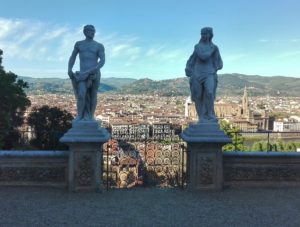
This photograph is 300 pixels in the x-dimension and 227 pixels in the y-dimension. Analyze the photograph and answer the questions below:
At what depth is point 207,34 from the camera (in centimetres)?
714

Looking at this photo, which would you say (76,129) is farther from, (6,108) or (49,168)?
(6,108)

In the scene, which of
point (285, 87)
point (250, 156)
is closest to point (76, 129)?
point (250, 156)

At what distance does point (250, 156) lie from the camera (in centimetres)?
749

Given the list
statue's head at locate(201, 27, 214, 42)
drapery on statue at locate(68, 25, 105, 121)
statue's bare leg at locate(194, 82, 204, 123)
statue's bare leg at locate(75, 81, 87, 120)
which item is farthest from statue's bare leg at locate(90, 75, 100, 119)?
statue's head at locate(201, 27, 214, 42)

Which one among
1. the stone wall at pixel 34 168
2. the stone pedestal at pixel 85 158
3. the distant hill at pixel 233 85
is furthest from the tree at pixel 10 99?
the distant hill at pixel 233 85

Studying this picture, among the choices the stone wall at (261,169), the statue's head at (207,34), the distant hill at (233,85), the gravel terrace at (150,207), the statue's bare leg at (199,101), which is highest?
the distant hill at (233,85)

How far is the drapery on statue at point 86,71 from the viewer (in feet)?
22.9

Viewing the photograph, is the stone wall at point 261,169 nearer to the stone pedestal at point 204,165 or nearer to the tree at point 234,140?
the stone pedestal at point 204,165

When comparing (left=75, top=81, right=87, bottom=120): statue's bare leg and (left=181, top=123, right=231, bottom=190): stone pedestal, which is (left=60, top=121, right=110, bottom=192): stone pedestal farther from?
(left=181, top=123, right=231, bottom=190): stone pedestal

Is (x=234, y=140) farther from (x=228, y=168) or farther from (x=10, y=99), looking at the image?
(x=10, y=99)

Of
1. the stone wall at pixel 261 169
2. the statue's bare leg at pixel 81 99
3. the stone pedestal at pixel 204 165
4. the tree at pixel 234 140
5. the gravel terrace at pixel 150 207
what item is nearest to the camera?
the gravel terrace at pixel 150 207

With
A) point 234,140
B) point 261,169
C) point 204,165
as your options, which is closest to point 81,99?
point 204,165

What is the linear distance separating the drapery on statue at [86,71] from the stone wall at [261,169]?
264cm

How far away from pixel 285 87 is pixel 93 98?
177699mm
